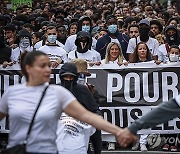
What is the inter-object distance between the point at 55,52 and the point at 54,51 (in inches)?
1.6

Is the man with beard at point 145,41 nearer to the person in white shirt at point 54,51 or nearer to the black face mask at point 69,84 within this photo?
the person in white shirt at point 54,51

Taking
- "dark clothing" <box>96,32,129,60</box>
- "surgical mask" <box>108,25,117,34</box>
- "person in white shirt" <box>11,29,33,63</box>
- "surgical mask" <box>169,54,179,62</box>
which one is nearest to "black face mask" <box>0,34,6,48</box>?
"person in white shirt" <box>11,29,33,63</box>

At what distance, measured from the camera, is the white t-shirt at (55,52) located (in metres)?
12.3

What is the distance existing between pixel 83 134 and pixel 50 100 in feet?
8.41

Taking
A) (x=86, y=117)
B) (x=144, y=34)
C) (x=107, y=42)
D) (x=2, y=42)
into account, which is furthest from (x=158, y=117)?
(x=107, y=42)

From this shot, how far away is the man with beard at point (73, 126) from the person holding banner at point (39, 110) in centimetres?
201

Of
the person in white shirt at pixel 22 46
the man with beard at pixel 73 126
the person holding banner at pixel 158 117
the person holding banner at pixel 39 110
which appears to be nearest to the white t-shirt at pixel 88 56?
the person in white shirt at pixel 22 46

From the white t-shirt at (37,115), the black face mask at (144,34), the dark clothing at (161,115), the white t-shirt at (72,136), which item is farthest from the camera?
the black face mask at (144,34)

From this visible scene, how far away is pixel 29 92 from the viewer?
6.22m

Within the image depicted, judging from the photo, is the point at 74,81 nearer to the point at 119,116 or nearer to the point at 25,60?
the point at 25,60

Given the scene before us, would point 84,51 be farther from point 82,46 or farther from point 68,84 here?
point 68,84

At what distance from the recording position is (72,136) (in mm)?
8445

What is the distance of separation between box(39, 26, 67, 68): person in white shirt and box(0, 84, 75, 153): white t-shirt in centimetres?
549

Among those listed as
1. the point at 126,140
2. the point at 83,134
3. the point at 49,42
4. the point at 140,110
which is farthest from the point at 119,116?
the point at 126,140
